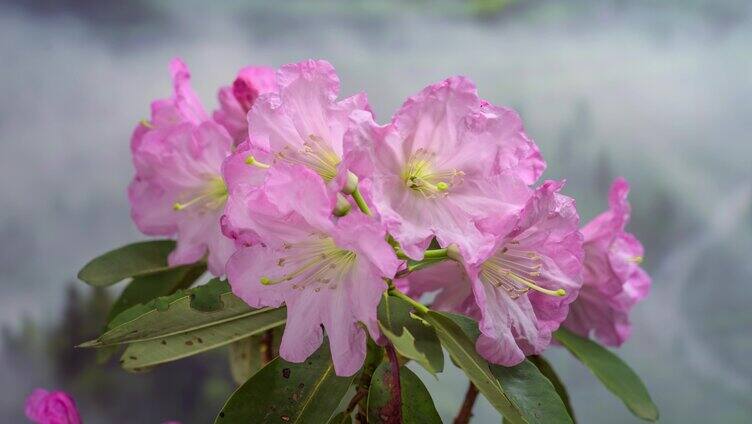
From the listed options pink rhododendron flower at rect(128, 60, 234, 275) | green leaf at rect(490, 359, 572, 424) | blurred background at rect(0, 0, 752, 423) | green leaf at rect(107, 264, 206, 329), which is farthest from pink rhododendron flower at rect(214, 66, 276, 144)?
blurred background at rect(0, 0, 752, 423)

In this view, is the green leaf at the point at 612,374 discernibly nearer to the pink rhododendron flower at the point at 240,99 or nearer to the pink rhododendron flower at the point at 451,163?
the pink rhododendron flower at the point at 451,163

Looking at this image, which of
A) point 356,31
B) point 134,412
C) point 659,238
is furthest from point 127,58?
point 659,238

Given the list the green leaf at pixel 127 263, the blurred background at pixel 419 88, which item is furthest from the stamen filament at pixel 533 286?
the blurred background at pixel 419 88

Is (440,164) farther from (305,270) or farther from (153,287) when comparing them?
(153,287)

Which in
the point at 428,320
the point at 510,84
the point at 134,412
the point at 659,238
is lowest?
the point at 134,412

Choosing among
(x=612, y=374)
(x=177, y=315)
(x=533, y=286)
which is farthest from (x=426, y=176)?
(x=612, y=374)

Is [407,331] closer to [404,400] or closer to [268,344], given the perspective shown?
[404,400]

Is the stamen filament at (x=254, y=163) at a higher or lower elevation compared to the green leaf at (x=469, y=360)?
higher

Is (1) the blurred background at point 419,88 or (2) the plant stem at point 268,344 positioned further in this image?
(1) the blurred background at point 419,88
